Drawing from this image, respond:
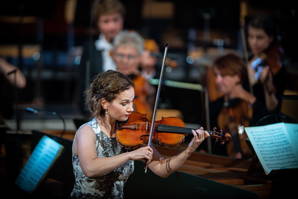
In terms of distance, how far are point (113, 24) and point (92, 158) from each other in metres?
2.77

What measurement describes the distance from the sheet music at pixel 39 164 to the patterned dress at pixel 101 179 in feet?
2.08

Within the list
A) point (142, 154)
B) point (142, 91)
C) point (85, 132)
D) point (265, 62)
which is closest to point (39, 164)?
point (85, 132)

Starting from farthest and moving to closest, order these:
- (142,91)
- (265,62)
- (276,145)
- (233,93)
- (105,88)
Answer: (142,91)
(265,62)
(233,93)
(276,145)
(105,88)

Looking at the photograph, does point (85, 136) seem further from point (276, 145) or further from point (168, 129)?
point (276, 145)

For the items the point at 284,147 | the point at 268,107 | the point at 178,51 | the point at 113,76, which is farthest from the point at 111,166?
the point at 178,51

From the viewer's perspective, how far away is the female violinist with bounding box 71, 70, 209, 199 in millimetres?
3008

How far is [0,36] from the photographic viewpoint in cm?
880

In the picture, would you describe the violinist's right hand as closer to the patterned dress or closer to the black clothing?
the patterned dress

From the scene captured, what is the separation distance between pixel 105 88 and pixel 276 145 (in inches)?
39.0

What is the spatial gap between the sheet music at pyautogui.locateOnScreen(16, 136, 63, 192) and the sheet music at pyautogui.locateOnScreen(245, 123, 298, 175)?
125 centimetres

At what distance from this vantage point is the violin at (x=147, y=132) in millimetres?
3086

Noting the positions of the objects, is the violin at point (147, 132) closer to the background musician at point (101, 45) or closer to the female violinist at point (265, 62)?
the female violinist at point (265, 62)

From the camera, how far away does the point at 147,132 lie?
10.3 ft

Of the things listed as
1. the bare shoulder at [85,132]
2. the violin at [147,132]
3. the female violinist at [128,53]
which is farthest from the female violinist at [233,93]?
the bare shoulder at [85,132]
